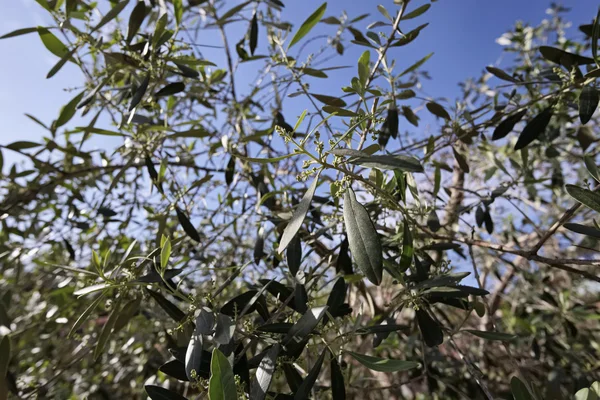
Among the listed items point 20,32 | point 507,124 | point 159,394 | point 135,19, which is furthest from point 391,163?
point 20,32

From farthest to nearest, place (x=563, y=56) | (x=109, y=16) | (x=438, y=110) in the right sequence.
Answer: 1. (x=438, y=110)
2. (x=109, y=16)
3. (x=563, y=56)

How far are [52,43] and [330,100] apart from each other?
92 cm

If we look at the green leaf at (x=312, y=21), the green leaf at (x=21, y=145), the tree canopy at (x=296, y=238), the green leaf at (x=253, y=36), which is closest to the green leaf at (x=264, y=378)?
the tree canopy at (x=296, y=238)

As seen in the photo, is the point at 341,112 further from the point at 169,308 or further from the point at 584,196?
the point at 169,308

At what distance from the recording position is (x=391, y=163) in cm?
63

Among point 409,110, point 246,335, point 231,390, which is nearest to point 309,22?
point 409,110

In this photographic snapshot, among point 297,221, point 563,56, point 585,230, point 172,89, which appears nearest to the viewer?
point 297,221

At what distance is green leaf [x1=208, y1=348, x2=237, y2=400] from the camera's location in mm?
545

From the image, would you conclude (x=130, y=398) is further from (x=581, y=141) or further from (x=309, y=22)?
(x=581, y=141)

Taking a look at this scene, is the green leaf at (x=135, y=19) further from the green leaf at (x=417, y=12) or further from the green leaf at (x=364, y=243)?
the green leaf at (x=364, y=243)

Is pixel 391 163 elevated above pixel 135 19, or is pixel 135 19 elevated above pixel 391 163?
→ pixel 135 19

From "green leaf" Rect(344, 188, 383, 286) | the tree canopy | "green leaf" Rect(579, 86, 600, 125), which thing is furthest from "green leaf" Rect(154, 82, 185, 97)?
"green leaf" Rect(579, 86, 600, 125)

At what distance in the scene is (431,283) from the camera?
85 cm

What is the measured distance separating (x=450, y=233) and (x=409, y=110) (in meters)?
0.54
